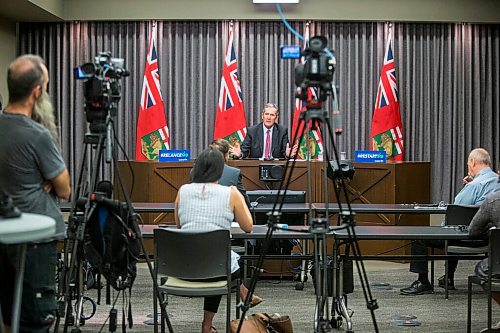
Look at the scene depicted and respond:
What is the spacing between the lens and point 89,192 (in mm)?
4246

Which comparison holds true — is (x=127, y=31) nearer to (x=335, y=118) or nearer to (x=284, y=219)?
(x=284, y=219)

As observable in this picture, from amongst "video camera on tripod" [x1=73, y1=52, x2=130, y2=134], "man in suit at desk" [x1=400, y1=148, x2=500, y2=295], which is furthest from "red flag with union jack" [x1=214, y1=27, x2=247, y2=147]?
"video camera on tripod" [x1=73, y1=52, x2=130, y2=134]

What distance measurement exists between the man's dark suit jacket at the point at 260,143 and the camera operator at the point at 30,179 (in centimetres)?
552

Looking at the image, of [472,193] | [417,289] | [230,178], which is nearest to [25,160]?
[230,178]

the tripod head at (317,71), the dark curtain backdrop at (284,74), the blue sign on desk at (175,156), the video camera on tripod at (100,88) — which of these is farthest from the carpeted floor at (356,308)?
the dark curtain backdrop at (284,74)

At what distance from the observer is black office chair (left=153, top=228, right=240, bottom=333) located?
4.46m

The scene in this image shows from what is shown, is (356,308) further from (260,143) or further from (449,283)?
(260,143)

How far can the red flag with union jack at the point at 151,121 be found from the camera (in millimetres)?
10578

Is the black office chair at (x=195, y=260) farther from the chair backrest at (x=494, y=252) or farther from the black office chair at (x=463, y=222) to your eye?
the black office chair at (x=463, y=222)

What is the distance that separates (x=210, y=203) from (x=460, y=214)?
8.62 ft

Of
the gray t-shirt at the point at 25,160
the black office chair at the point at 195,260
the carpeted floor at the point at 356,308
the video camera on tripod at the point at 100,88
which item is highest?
the video camera on tripod at the point at 100,88

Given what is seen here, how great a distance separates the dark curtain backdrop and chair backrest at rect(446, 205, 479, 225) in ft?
14.8

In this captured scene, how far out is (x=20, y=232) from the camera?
2721 mm

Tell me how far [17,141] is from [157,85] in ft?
23.8
